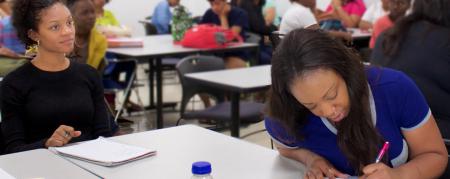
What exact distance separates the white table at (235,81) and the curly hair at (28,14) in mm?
1464

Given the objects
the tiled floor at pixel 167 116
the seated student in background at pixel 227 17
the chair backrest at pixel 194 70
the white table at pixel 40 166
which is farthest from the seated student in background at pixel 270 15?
the white table at pixel 40 166

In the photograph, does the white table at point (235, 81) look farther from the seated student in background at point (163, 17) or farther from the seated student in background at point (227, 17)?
the seated student in background at point (163, 17)

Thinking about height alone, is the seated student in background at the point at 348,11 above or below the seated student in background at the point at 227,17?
below

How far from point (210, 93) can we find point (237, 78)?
20.2 inches

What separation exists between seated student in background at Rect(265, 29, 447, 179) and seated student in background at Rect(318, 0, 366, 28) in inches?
204

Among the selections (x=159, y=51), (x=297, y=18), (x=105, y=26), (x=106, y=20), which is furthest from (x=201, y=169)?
(x=106, y=20)

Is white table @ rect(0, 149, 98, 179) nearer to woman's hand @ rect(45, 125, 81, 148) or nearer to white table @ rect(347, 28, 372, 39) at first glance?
woman's hand @ rect(45, 125, 81, 148)

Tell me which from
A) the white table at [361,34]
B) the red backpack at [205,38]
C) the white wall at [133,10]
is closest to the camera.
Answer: the red backpack at [205,38]

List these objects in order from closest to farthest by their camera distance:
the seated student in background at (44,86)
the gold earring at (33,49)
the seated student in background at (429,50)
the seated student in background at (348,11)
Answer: the seated student in background at (44,86), the gold earring at (33,49), the seated student in background at (429,50), the seated student in background at (348,11)

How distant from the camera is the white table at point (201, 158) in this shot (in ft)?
5.53

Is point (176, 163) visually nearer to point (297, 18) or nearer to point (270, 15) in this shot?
point (297, 18)

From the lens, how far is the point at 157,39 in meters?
5.65

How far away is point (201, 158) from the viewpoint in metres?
1.82

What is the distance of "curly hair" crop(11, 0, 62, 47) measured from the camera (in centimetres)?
217
